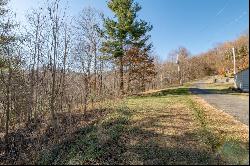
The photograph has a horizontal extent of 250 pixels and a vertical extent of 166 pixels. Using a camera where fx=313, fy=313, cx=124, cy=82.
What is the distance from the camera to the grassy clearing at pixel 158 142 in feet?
26.4

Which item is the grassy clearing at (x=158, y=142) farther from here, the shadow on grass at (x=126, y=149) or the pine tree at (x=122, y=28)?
the pine tree at (x=122, y=28)

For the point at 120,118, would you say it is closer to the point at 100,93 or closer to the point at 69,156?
the point at 69,156

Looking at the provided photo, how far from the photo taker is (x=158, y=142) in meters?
9.82

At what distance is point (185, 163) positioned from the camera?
7574mm

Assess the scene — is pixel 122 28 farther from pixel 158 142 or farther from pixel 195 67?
pixel 195 67

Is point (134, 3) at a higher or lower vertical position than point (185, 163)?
higher

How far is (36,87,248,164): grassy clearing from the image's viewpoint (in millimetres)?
8047

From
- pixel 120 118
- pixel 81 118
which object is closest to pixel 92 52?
pixel 81 118

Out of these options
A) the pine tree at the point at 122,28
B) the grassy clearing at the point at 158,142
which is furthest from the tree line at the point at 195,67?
the grassy clearing at the point at 158,142

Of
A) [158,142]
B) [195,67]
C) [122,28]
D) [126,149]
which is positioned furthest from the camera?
[195,67]

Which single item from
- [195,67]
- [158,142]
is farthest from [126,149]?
[195,67]

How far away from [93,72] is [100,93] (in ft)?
10.9

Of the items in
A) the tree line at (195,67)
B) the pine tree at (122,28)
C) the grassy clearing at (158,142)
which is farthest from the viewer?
the tree line at (195,67)

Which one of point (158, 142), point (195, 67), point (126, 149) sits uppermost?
point (195, 67)
